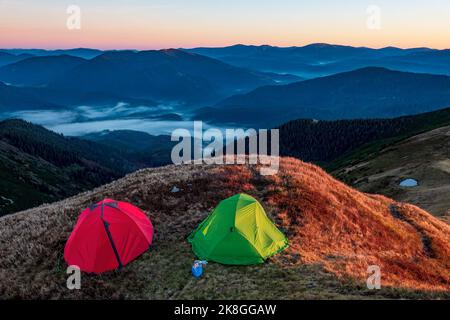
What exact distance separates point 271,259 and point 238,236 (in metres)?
2.09

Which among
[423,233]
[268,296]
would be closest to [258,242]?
[268,296]

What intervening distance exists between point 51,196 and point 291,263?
192m

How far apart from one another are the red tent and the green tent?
10.1 ft

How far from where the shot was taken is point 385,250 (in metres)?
24.2

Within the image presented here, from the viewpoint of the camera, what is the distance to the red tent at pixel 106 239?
19.8 meters

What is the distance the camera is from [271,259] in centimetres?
1959

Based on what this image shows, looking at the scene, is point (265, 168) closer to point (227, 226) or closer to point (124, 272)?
point (227, 226)

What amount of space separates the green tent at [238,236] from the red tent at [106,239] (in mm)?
3074

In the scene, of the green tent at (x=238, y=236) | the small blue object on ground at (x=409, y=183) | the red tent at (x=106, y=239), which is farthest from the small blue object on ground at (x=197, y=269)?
the small blue object on ground at (x=409, y=183)

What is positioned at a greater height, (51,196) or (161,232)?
(161,232)

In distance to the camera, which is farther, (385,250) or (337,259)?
(385,250)

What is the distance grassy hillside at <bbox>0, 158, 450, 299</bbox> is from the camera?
1731cm

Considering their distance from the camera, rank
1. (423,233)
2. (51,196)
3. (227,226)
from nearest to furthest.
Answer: (227,226) → (423,233) → (51,196)
